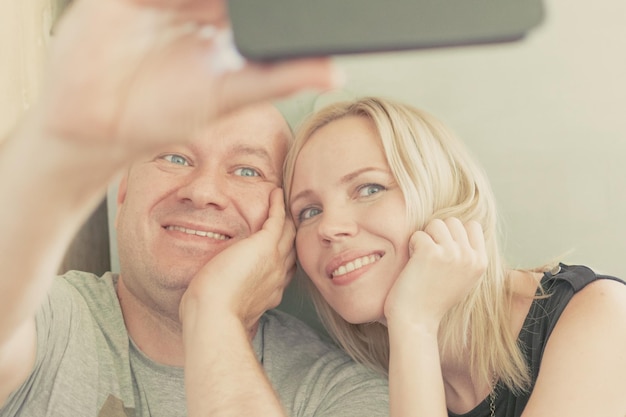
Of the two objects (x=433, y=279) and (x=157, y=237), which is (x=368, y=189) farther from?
(x=157, y=237)

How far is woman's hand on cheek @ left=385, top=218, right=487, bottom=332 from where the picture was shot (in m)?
1.37

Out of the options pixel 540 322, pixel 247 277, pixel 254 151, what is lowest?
pixel 540 322

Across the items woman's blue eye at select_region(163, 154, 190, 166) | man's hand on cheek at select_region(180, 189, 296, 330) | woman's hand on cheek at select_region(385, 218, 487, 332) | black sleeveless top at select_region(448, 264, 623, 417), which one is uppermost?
woman's blue eye at select_region(163, 154, 190, 166)

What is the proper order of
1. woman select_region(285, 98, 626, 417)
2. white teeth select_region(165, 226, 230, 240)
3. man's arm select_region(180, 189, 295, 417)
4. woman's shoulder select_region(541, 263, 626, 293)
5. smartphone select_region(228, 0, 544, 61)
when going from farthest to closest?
1. white teeth select_region(165, 226, 230, 240)
2. woman's shoulder select_region(541, 263, 626, 293)
3. woman select_region(285, 98, 626, 417)
4. man's arm select_region(180, 189, 295, 417)
5. smartphone select_region(228, 0, 544, 61)

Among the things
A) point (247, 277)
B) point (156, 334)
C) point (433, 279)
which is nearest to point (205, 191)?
point (247, 277)

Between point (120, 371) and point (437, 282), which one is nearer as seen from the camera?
point (437, 282)

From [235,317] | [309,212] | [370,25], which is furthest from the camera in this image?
[309,212]

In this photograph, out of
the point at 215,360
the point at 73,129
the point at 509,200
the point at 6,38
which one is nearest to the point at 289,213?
the point at 215,360

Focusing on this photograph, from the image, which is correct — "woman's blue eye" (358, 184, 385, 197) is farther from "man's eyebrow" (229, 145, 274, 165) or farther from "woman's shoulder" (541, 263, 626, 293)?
"woman's shoulder" (541, 263, 626, 293)

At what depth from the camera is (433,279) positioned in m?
1.37

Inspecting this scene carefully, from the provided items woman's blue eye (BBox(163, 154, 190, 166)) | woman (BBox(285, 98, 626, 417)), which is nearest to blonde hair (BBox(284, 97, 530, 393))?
woman (BBox(285, 98, 626, 417))

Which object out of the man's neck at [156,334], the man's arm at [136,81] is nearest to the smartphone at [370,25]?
the man's arm at [136,81]

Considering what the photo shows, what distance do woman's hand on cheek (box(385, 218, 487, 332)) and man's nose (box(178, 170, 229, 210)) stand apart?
0.41 meters

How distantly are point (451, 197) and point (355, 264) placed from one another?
253 mm
